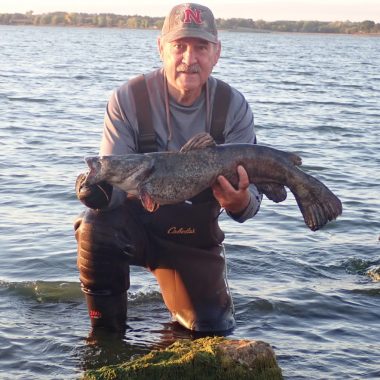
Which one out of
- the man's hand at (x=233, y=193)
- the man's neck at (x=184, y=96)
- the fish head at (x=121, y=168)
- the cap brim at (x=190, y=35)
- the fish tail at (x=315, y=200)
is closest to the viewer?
the fish head at (x=121, y=168)

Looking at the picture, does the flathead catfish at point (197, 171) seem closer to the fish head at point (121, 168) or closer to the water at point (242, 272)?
the fish head at point (121, 168)

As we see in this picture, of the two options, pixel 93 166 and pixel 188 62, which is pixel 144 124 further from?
pixel 93 166

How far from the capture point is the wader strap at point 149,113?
646 centimetres

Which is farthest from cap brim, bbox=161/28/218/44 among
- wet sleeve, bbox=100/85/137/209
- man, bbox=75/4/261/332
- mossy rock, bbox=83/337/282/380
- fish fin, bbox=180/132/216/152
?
mossy rock, bbox=83/337/282/380

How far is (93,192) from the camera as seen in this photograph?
601 cm

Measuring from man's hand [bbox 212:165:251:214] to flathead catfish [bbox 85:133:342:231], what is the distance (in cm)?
4

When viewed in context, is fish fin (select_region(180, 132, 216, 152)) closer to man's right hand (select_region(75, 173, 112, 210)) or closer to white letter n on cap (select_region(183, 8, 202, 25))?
man's right hand (select_region(75, 173, 112, 210))

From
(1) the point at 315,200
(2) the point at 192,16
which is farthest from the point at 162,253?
(2) the point at 192,16

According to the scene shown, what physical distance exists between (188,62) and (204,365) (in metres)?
2.22

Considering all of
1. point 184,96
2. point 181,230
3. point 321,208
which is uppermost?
point 184,96

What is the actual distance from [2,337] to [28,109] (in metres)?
16.3

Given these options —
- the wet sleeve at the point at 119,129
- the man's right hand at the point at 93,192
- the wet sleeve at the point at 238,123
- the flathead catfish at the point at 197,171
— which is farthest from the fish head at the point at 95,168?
the wet sleeve at the point at 238,123

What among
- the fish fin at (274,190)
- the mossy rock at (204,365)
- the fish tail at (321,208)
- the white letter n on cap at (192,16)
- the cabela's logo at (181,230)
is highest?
the white letter n on cap at (192,16)

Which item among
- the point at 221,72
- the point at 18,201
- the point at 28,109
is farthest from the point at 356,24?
the point at 18,201
